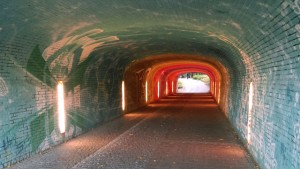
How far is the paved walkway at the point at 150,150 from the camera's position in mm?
6520

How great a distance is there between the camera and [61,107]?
29.1 ft

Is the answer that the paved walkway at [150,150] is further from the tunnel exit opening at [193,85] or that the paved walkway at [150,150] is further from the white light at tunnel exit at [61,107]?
the tunnel exit opening at [193,85]

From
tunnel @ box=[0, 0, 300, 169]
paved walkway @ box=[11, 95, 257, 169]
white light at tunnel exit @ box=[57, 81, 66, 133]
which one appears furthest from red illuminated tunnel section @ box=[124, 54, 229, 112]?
white light at tunnel exit @ box=[57, 81, 66, 133]

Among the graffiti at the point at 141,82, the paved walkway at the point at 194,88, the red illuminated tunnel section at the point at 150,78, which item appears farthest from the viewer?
the paved walkway at the point at 194,88

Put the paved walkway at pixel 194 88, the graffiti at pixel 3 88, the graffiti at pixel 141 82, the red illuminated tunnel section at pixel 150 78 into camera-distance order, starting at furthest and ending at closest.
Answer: the paved walkway at pixel 194 88 → the graffiti at pixel 141 82 → the red illuminated tunnel section at pixel 150 78 → the graffiti at pixel 3 88

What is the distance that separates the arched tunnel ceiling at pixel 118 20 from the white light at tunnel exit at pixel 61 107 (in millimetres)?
786

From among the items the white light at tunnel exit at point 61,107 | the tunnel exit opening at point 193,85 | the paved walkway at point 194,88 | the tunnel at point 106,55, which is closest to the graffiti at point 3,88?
the tunnel at point 106,55

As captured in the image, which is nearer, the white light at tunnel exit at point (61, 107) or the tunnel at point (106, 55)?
the tunnel at point (106, 55)

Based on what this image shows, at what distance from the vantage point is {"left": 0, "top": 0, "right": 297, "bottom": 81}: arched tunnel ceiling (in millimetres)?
4727

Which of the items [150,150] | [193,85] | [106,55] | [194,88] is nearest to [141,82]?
[106,55]

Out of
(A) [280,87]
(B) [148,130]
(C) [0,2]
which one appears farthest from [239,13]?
(B) [148,130]

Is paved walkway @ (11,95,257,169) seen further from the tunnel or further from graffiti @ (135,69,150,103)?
graffiti @ (135,69,150,103)

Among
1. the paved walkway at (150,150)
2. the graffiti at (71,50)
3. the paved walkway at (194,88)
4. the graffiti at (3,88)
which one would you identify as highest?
the graffiti at (71,50)

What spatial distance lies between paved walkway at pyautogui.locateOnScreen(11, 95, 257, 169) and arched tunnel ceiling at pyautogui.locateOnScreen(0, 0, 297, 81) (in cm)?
255
